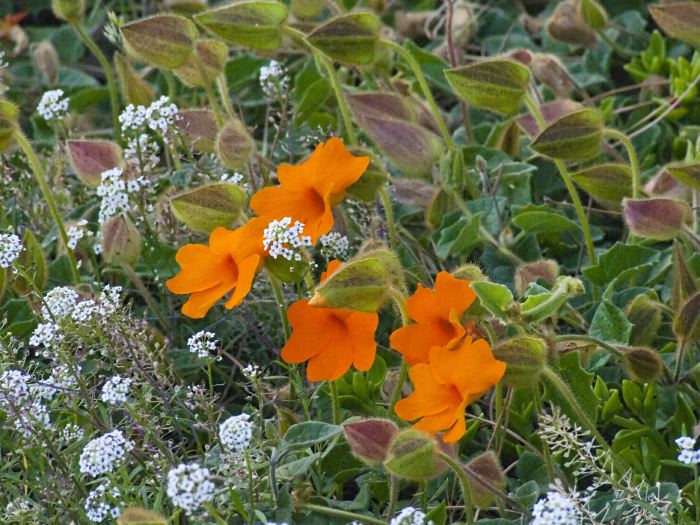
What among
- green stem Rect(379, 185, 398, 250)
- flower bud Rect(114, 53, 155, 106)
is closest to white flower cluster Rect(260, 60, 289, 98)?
flower bud Rect(114, 53, 155, 106)

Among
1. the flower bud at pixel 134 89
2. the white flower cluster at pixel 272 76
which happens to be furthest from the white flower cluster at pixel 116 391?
the flower bud at pixel 134 89

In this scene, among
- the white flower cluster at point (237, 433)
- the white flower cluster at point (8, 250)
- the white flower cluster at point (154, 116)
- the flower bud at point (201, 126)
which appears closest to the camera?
the white flower cluster at point (237, 433)

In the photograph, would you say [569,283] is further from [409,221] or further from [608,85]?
[608,85]

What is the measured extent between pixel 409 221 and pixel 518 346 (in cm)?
69

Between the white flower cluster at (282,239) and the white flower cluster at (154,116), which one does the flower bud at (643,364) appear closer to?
the white flower cluster at (282,239)

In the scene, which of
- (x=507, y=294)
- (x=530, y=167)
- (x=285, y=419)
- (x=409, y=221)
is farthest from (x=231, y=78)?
(x=507, y=294)

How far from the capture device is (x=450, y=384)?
3.84ft

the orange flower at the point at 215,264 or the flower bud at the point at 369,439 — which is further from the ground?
the orange flower at the point at 215,264

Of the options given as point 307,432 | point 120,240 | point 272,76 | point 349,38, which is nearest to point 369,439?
point 307,432

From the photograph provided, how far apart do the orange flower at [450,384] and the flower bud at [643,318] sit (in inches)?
12.8

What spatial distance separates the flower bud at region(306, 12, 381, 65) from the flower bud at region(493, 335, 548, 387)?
570 millimetres

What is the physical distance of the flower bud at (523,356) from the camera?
1146 mm

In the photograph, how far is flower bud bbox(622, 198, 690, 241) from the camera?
4.76 ft

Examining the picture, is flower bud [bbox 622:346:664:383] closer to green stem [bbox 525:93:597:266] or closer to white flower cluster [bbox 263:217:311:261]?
green stem [bbox 525:93:597:266]
